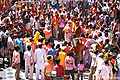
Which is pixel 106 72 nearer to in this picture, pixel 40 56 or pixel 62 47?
pixel 62 47

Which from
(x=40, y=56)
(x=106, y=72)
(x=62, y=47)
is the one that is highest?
(x=62, y=47)

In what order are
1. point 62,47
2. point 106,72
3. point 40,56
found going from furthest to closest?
1. point 62,47
2. point 40,56
3. point 106,72

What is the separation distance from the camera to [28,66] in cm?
998

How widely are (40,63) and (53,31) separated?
636 cm

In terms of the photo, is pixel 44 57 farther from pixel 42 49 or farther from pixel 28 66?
pixel 28 66

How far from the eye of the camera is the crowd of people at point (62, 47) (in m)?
7.94

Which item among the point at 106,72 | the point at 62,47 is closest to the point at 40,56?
the point at 62,47

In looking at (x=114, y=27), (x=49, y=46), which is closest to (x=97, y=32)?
(x=114, y=27)

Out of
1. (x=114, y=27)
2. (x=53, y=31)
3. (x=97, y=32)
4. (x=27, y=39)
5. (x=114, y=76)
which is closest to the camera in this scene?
(x=114, y=76)

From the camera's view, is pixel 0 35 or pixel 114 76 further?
pixel 0 35

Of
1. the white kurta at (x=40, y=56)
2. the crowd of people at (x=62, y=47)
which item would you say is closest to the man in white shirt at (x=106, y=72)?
the crowd of people at (x=62, y=47)

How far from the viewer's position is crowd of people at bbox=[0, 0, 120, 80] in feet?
26.1

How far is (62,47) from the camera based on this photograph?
30.2ft

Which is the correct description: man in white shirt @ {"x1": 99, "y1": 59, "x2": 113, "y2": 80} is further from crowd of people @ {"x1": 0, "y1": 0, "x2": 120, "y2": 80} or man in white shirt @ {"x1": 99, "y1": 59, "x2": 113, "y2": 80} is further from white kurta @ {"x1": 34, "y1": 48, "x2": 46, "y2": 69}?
white kurta @ {"x1": 34, "y1": 48, "x2": 46, "y2": 69}
